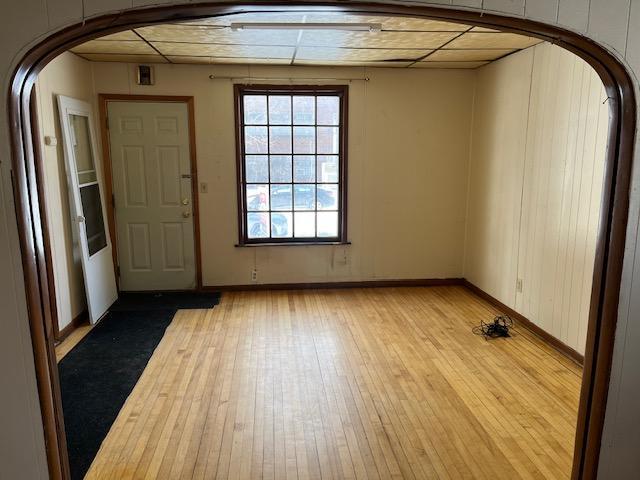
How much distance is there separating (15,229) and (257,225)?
395 centimetres

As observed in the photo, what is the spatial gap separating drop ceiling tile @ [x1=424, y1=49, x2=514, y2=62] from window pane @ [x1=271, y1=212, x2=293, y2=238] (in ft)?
7.30

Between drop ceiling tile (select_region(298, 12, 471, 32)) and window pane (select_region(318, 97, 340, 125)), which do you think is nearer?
drop ceiling tile (select_region(298, 12, 471, 32))

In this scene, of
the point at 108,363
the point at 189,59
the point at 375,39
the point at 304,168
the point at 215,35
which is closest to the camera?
the point at 108,363

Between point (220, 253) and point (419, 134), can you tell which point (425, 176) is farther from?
point (220, 253)

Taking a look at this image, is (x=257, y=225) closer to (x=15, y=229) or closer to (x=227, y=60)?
(x=227, y=60)

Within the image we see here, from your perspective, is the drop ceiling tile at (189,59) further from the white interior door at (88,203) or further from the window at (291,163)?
the white interior door at (88,203)

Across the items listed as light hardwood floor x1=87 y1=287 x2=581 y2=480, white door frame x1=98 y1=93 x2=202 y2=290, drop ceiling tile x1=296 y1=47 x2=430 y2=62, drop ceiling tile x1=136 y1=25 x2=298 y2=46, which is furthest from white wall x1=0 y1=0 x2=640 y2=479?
white door frame x1=98 y1=93 x2=202 y2=290

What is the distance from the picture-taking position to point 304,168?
5.33 m

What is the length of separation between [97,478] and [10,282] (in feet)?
4.32

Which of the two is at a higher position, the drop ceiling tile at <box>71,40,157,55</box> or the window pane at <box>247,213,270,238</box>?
the drop ceiling tile at <box>71,40,157,55</box>

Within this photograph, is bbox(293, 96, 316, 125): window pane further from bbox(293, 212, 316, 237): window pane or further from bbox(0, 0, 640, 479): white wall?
bbox(0, 0, 640, 479): white wall

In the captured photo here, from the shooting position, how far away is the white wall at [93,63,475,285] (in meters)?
5.08

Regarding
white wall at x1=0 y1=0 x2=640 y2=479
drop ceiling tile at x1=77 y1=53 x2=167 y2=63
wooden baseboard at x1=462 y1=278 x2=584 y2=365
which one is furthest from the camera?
drop ceiling tile at x1=77 y1=53 x2=167 y2=63

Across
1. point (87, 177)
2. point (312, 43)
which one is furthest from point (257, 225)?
point (312, 43)
